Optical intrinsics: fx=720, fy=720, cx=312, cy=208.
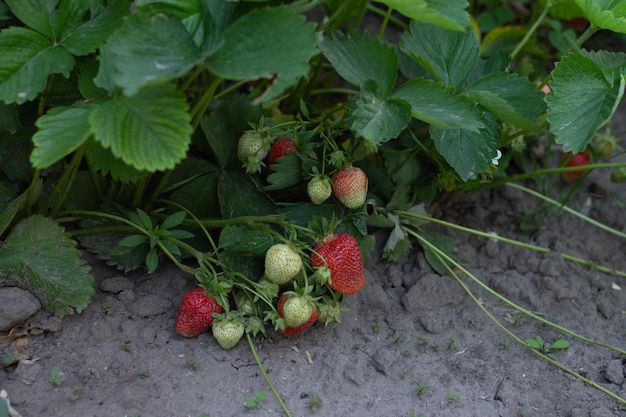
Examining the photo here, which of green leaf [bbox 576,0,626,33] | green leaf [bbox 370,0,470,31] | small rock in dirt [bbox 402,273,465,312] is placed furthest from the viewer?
small rock in dirt [bbox 402,273,465,312]

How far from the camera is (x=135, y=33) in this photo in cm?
129

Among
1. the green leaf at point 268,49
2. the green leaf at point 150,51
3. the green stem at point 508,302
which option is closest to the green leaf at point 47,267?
the green leaf at point 150,51

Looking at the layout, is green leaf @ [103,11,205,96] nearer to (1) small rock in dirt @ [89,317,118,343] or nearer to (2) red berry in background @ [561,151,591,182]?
(1) small rock in dirt @ [89,317,118,343]

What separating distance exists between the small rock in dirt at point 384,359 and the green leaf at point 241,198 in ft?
1.37

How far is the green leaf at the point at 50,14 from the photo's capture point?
1486mm

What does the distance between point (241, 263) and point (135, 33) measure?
561 mm

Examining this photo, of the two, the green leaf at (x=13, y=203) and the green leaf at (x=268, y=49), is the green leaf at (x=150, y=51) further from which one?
the green leaf at (x=13, y=203)

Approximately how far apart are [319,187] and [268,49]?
1.40ft

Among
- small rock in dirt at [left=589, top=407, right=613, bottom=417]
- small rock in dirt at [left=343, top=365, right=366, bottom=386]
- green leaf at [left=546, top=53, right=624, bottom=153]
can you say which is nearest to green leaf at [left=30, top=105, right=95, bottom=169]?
small rock in dirt at [left=343, top=365, right=366, bottom=386]

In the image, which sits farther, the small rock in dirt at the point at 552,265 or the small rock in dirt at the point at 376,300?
the small rock in dirt at the point at 552,265

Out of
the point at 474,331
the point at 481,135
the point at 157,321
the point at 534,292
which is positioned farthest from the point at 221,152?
the point at 534,292

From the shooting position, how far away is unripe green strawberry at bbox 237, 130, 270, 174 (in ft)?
5.47

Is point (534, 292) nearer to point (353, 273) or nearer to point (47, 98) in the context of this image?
point (353, 273)

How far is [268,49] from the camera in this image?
1287 millimetres
